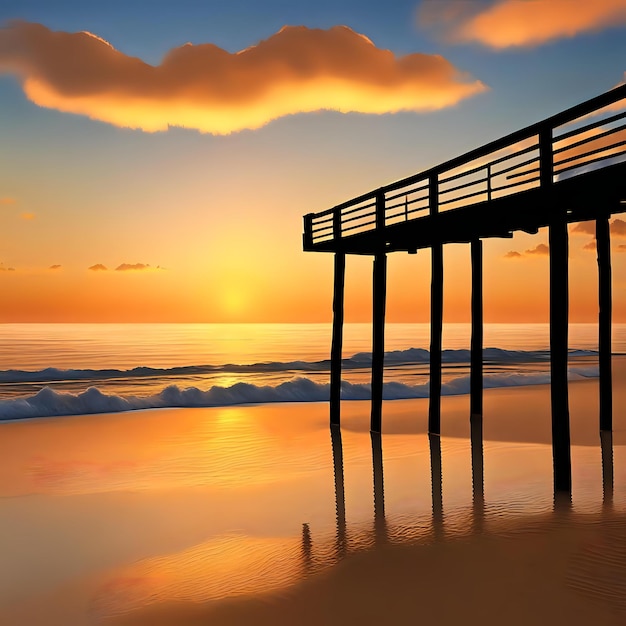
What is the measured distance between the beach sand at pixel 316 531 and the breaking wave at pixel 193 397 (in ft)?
27.6

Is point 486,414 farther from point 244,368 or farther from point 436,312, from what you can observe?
point 244,368

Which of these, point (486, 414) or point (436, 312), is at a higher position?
point (436, 312)

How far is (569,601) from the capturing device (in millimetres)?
6488

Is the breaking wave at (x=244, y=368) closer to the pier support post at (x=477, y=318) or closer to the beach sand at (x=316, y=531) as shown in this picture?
the beach sand at (x=316, y=531)

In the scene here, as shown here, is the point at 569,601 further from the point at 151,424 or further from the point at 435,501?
the point at 151,424

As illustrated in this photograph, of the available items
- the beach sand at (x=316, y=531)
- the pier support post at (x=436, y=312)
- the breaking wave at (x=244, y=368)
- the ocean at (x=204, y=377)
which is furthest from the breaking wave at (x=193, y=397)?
the breaking wave at (x=244, y=368)

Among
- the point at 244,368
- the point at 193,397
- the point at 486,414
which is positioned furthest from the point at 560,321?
the point at 244,368

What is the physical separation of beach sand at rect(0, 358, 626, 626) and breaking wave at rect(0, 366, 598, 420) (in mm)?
8420

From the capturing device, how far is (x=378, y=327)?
57.5 feet

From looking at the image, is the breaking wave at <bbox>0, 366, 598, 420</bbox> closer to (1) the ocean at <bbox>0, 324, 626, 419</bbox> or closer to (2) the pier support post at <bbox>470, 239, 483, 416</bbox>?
(1) the ocean at <bbox>0, 324, 626, 419</bbox>

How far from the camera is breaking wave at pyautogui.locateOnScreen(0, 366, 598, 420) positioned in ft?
86.1

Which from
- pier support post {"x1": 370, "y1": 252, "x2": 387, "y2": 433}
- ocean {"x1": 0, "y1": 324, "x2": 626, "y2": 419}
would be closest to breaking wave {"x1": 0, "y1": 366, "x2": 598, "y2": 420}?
ocean {"x1": 0, "y1": 324, "x2": 626, "y2": 419}

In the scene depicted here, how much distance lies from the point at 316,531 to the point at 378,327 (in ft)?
28.2

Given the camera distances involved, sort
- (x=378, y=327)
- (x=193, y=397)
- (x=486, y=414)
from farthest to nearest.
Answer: (x=193, y=397)
(x=486, y=414)
(x=378, y=327)
